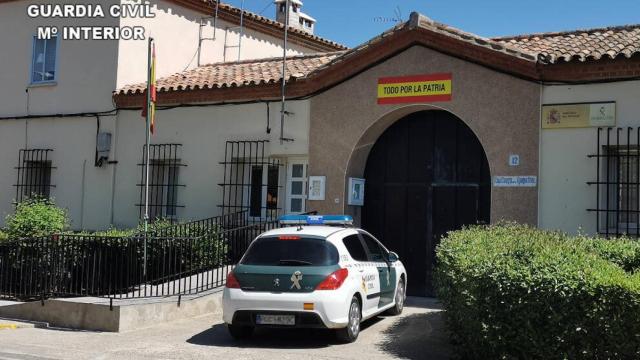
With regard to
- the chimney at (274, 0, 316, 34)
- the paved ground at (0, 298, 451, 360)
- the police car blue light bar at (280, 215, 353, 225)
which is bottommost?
the paved ground at (0, 298, 451, 360)

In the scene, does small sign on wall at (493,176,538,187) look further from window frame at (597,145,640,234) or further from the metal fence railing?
the metal fence railing

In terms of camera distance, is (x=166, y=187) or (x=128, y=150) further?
(x=128, y=150)

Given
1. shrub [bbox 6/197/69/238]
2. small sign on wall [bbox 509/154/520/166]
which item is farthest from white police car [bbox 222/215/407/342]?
shrub [bbox 6/197/69/238]

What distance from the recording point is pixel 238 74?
1612 cm

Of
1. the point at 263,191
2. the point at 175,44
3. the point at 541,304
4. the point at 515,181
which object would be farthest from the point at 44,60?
the point at 541,304

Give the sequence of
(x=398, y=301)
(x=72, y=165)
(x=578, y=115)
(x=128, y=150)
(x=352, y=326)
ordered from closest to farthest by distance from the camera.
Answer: (x=352, y=326), (x=398, y=301), (x=578, y=115), (x=128, y=150), (x=72, y=165)

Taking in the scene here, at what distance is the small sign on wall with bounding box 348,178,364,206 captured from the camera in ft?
45.2

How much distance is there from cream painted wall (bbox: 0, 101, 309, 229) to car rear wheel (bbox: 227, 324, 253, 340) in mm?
5541

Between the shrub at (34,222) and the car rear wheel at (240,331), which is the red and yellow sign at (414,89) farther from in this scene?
the shrub at (34,222)

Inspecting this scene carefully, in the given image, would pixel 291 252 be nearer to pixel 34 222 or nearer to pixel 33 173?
pixel 34 222

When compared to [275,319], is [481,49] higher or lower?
higher

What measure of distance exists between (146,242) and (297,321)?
15.4ft

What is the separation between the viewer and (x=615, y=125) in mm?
11281

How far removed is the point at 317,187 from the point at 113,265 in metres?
4.23
